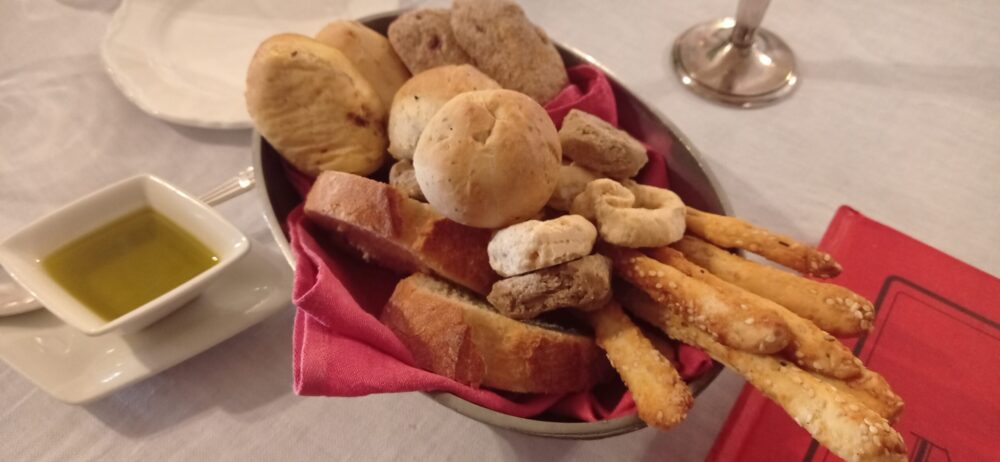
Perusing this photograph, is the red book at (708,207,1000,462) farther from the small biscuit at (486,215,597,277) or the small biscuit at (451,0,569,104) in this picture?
the small biscuit at (451,0,569,104)

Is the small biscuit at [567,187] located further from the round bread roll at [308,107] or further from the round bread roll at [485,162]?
the round bread roll at [308,107]

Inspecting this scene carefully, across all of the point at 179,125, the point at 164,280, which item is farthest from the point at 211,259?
the point at 179,125

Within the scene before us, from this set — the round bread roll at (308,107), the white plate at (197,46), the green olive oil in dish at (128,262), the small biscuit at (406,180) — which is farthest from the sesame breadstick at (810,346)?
the white plate at (197,46)

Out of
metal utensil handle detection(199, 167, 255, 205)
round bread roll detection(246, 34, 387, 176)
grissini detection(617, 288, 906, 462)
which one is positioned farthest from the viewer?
metal utensil handle detection(199, 167, 255, 205)

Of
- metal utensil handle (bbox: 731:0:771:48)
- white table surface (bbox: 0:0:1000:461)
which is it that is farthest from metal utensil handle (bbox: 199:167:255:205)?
metal utensil handle (bbox: 731:0:771:48)

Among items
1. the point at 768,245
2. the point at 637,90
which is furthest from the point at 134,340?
the point at 637,90

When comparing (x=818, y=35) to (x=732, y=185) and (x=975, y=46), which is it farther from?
(x=732, y=185)

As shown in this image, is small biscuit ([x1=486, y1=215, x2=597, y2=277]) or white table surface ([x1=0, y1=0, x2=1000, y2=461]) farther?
white table surface ([x1=0, y1=0, x2=1000, y2=461])
